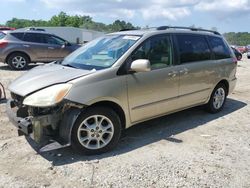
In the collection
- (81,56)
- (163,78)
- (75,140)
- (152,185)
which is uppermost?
(81,56)

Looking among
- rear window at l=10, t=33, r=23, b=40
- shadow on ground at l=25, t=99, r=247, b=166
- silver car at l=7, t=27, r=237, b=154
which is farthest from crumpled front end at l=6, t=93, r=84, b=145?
rear window at l=10, t=33, r=23, b=40

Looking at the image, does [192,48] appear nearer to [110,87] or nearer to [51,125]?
[110,87]

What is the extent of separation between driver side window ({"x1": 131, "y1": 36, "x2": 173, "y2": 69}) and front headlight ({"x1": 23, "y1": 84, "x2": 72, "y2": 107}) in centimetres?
126

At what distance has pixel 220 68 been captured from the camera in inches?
273

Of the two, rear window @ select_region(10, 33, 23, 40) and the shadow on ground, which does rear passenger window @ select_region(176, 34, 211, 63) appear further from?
rear window @ select_region(10, 33, 23, 40)

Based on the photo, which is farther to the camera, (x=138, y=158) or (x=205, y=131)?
(x=205, y=131)

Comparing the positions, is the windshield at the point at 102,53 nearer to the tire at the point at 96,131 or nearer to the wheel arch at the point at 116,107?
the wheel arch at the point at 116,107

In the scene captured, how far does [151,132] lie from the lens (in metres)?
5.75

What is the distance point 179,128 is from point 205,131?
1.47ft

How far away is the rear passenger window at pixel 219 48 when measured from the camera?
6.90 m

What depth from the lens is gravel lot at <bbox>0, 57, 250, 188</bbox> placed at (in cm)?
400

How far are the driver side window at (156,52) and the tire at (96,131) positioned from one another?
3.30 ft

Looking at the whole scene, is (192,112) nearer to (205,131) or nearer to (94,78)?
(205,131)

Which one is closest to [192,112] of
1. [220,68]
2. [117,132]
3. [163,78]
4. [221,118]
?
[221,118]
